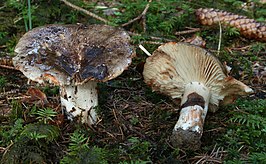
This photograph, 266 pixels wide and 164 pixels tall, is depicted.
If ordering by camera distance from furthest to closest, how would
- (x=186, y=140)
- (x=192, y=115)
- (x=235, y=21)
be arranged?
(x=235, y=21) → (x=192, y=115) → (x=186, y=140)

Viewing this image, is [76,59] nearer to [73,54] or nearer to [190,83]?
[73,54]

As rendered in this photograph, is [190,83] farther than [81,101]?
Yes

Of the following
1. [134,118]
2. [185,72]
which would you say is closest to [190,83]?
[185,72]

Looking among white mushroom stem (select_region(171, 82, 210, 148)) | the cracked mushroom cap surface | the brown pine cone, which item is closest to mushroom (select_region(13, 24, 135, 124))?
the cracked mushroom cap surface

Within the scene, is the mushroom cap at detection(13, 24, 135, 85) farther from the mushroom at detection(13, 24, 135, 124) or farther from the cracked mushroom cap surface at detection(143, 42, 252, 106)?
the cracked mushroom cap surface at detection(143, 42, 252, 106)

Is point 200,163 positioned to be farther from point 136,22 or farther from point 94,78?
point 136,22

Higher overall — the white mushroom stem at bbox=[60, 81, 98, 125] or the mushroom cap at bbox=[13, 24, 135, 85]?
the mushroom cap at bbox=[13, 24, 135, 85]

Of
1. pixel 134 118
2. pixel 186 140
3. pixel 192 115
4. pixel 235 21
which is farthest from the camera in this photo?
pixel 235 21

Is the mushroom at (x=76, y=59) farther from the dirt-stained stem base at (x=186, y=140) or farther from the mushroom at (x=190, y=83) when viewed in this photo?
the dirt-stained stem base at (x=186, y=140)
